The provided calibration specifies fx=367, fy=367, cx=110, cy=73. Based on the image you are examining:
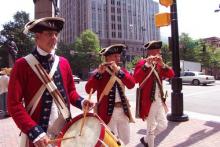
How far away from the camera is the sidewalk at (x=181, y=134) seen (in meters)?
7.47

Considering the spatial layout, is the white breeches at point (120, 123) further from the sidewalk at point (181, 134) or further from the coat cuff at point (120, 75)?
the sidewalk at point (181, 134)

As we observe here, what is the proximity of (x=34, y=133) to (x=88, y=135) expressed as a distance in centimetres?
45

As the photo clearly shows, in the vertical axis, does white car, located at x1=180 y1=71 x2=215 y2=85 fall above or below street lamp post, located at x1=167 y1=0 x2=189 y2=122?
below

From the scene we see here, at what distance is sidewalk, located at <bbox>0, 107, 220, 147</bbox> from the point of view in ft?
24.5

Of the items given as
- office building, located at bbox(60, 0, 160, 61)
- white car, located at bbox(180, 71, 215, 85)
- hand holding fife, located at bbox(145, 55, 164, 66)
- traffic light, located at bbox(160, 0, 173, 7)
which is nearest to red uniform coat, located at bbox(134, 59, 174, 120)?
hand holding fife, located at bbox(145, 55, 164, 66)

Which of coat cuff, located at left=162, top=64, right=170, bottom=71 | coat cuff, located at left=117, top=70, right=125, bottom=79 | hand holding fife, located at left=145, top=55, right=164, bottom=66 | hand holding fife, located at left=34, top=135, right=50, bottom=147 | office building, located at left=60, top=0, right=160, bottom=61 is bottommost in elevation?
hand holding fife, located at left=34, top=135, right=50, bottom=147

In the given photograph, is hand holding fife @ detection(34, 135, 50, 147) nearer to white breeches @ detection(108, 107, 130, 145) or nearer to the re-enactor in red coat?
white breeches @ detection(108, 107, 130, 145)

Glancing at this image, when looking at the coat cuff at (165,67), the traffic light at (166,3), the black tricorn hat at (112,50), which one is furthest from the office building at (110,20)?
the black tricorn hat at (112,50)

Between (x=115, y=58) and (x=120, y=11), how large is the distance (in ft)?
417

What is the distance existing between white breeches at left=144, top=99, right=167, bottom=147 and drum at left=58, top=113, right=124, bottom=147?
316 centimetres

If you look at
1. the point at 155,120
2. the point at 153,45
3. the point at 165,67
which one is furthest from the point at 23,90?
the point at 165,67

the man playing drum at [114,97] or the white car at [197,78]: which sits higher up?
the man playing drum at [114,97]

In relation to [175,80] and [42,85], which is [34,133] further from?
[175,80]

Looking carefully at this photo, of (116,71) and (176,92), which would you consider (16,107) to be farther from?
(176,92)
